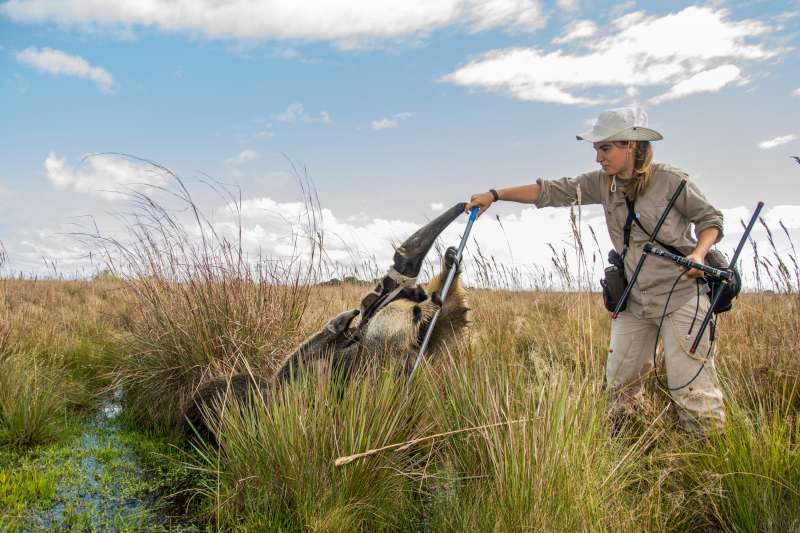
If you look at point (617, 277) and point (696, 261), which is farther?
point (617, 277)

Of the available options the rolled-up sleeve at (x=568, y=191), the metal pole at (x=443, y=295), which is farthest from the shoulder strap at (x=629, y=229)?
the metal pole at (x=443, y=295)

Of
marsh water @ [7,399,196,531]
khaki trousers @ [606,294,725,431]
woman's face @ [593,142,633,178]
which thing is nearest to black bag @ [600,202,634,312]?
khaki trousers @ [606,294,725,431]

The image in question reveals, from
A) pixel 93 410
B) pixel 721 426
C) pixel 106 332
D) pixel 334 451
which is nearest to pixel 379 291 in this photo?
pixel 334 451

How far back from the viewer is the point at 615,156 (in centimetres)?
346

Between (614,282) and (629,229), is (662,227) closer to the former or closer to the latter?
(629,229)

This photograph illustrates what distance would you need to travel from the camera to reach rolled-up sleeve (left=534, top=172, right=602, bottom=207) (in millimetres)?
3908

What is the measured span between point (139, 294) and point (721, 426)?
5028 millimetres

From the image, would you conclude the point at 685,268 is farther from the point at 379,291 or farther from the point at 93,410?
the point at 93,410

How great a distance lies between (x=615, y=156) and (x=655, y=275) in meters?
0.76

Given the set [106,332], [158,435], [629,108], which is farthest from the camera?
[106,332]

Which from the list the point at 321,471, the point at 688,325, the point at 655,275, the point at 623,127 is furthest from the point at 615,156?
the point at 321,471

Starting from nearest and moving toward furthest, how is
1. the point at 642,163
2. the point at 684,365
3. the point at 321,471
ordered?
the point at 321,471 < the point at 684,365 < the point at 642,163

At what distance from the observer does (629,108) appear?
3.46 meters

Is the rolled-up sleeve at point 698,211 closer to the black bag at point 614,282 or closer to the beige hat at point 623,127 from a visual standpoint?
the beige hat at point 623,127
